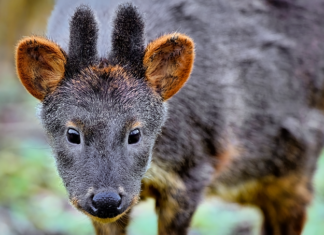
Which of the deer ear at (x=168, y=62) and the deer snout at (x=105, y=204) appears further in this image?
the deer ear at (x=168, y=62)

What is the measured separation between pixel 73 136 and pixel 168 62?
869 millimetres

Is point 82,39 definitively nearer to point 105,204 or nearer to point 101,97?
point 101,97

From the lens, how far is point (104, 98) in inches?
148

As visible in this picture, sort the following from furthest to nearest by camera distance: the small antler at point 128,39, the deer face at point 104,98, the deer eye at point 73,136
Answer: the small antler at point 128,39 < the deer eye at point 73,136 < the deer face at point 104,98

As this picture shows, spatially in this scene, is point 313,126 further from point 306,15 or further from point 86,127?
point 86,127

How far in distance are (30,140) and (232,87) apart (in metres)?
4.63

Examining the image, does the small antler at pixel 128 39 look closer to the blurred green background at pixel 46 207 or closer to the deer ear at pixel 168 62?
the deer ear at pixel 168 62

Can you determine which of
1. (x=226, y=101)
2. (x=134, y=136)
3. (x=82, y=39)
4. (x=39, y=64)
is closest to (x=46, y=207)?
(x=226, y=101)

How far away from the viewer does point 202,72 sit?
16.4 ft

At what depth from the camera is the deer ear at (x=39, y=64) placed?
381 cm

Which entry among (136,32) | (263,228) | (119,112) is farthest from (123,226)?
(263,228)

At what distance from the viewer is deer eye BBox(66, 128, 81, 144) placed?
12.3ft

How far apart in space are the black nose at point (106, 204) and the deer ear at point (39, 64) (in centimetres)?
90

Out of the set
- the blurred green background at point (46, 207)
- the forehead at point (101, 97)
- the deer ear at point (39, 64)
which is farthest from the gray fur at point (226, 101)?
the blurred green background at point (46, 207)
